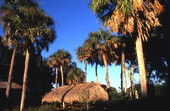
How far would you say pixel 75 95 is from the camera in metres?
23.0

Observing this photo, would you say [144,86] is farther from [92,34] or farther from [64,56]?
[64,56]

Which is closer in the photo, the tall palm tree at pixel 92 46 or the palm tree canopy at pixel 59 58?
the tall palm tree at pixel 92 46

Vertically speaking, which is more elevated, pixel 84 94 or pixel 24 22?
pixel 24 22

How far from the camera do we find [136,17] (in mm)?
11688

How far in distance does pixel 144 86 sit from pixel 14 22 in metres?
13.6

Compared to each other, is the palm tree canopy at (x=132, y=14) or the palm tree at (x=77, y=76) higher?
the palm tree canopy at (x=132, y=14)

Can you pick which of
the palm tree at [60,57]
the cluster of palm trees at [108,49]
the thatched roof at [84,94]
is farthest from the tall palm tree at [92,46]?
the palm tree at [60,57]

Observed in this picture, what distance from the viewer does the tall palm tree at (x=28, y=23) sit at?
16.5m

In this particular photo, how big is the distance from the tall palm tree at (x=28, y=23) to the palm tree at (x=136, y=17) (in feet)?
22.4

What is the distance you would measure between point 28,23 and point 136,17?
428 inches

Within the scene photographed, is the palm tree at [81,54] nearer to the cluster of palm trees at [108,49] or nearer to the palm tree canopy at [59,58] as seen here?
the cluster of palm trees at [108,49]

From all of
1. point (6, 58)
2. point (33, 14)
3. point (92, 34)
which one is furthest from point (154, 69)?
point (6, 58)

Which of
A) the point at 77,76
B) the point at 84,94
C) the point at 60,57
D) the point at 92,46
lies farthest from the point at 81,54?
the point at 84,94

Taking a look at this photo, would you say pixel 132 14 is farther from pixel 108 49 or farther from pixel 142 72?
pixel 108 49
